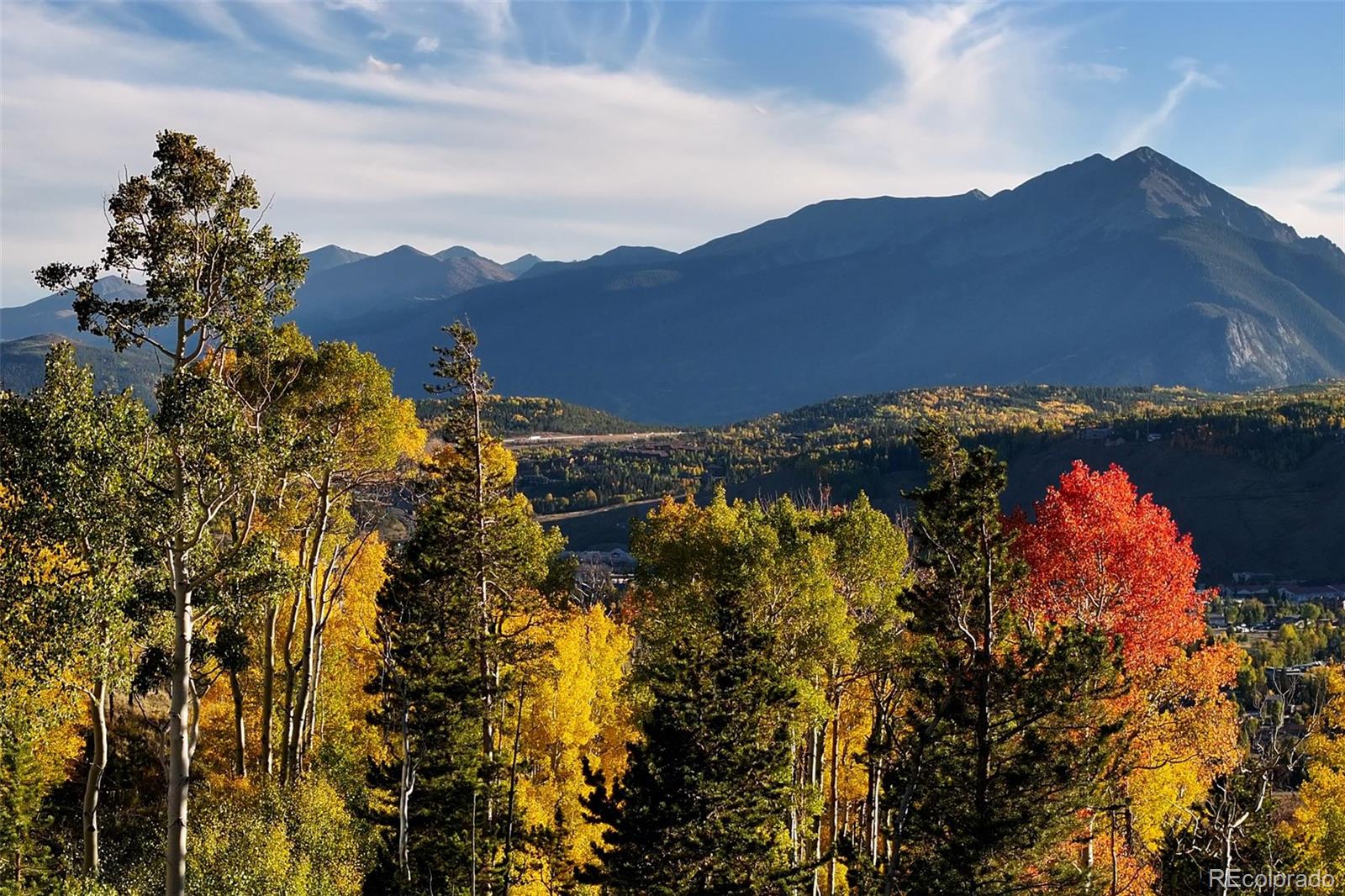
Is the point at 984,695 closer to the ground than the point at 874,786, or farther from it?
farther from it

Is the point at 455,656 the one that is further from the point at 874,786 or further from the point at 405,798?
the point at 874,786

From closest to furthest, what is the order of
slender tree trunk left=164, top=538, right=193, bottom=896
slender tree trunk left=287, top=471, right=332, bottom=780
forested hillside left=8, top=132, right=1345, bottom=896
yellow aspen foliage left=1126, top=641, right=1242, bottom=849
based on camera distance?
slender tree trunk left=164, top=538, right=193, bottom=896
forested hillside left=8, top=132, right=1345, bottom=896
slender tree trunk left=287, top=471, right=332, bottom=780
yellow aspen foliage left=1126, top=641, right=1242, bottom=849

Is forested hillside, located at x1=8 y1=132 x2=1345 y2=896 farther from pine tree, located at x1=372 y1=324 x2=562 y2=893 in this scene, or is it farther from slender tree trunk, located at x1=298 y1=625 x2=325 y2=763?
slender tree trunk, located at x1=298 y1=625 x2=325 y2=763

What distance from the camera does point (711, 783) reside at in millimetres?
24078

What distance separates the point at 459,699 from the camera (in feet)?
94.3

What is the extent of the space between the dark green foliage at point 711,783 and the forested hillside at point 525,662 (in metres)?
0.08

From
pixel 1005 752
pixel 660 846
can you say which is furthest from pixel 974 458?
pixel 660 846

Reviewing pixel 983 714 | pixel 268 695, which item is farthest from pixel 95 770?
pixel 983 714

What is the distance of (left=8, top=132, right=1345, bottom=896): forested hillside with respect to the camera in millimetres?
20578

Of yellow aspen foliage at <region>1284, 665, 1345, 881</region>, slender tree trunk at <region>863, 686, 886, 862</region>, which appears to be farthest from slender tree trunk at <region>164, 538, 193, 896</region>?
yellow aspen foliage at <region>1284, 665, 1345, 881</region>

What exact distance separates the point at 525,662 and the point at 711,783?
8783 mm

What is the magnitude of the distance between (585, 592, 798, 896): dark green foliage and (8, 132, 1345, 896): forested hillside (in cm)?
8

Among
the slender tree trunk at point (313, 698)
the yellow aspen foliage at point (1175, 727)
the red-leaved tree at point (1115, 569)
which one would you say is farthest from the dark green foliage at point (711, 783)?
the slender tree trunk at point (313, 698)

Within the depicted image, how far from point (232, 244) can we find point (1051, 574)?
→ 89.1ft
